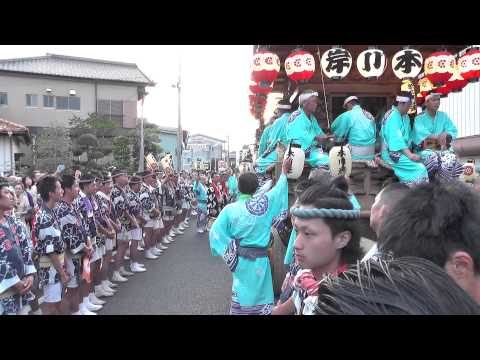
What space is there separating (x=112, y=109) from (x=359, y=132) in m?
25.8

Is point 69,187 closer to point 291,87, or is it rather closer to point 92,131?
point 291,87

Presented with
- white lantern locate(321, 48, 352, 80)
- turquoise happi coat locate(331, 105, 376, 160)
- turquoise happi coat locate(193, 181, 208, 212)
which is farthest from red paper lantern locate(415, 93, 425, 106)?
turquoise happi coat locate(193, 181, 208, 212)

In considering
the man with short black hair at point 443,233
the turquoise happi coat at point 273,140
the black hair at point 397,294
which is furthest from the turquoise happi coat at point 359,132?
the black hair at point 397,294

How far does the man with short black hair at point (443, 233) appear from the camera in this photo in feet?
3.86

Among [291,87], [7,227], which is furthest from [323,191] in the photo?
[291,87]

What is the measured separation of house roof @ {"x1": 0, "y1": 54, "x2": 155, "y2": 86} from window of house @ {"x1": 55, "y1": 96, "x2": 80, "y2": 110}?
1466 mm

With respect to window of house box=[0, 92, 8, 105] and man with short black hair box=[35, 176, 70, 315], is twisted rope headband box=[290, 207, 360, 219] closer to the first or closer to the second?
man with short black hair box=[35, 176, 70, 315]

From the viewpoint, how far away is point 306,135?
5.04 meters

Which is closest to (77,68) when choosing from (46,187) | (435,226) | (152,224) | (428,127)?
(152,224)

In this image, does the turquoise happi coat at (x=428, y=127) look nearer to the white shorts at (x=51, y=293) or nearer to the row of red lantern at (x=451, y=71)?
the row of red lantern at (x=451, y=71)

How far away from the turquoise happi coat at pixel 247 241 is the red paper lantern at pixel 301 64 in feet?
9.16

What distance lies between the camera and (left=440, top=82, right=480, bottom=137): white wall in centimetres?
1338

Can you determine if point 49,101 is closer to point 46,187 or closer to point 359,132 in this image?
point 46,187

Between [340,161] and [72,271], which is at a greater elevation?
[340,161]
